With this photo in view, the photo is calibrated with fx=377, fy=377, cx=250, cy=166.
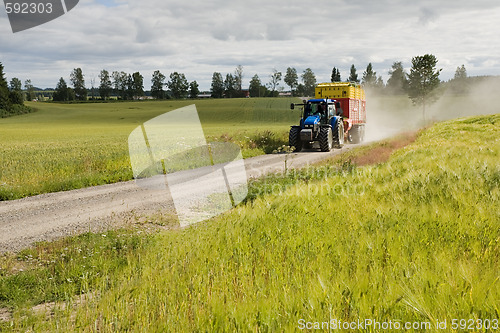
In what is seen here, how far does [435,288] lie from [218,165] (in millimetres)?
17662

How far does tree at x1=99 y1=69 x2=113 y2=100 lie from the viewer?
154000 mm

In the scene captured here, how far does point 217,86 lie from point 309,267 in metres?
144

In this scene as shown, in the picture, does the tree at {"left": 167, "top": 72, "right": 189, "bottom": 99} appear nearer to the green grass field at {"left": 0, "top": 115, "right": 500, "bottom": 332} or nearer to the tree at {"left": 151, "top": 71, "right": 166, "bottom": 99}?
the tree at {"left": 151, "top": 71, "right": 166, "bottom": 99}

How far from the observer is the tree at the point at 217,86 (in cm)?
13862

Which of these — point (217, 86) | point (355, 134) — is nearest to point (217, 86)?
point (217, 86)

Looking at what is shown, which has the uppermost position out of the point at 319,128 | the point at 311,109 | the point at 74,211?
the point at 311,109

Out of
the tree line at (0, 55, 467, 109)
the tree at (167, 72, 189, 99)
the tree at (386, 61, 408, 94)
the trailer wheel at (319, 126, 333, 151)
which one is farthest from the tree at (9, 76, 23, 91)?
the trailer wheel at (319, 126, 333, 151)

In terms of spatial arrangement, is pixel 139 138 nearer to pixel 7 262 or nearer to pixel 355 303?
pixel 355 303

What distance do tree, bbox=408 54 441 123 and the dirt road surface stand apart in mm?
64428

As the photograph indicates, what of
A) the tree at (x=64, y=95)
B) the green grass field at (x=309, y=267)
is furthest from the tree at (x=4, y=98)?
the green grass field at (x=309, y=267)

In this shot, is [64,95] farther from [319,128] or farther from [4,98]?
[319,128]

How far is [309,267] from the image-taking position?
3.95 m

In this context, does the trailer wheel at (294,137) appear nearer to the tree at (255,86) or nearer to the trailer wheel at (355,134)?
the trailer wheel at (355,134)

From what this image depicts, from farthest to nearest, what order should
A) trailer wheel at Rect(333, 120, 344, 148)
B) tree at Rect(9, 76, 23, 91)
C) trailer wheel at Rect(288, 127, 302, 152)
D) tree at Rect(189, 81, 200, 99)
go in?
tree at Rect(9, 76, 23, 91)
tree at Rect(189, 81, 200, 99)
trailer wheel at Rect(333, 120, 344, 148)
trailer wheel at Rect(288, 127, 302, 152)
